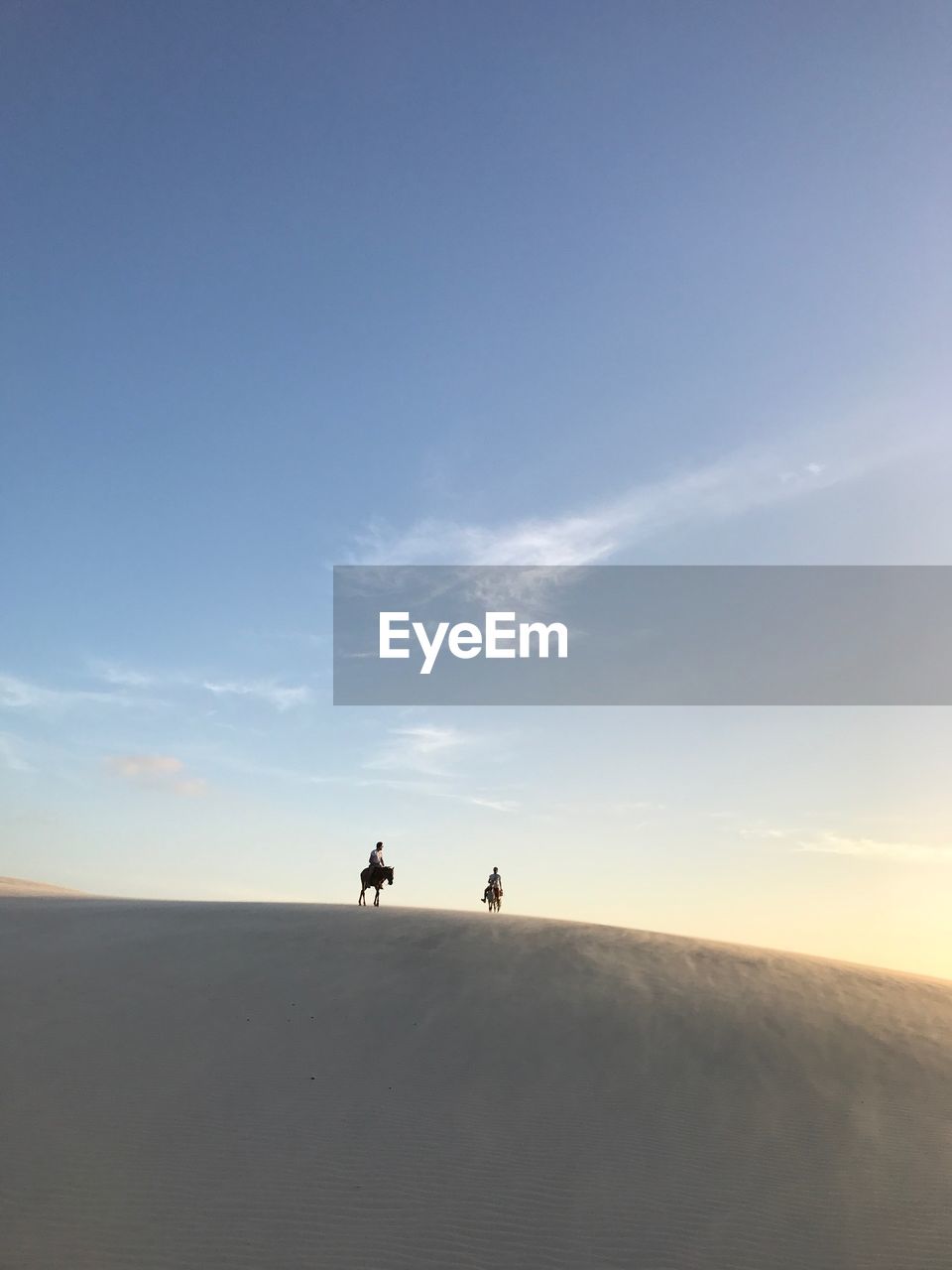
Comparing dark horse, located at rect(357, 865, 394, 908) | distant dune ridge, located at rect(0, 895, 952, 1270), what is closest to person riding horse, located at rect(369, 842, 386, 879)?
dark horse, located at rect(357, 865, 394, 908)

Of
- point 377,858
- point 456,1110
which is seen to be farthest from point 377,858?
point 456,1110

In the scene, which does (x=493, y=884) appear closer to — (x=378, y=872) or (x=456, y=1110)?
(x=378, y=872)

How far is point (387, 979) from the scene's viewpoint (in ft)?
48.1

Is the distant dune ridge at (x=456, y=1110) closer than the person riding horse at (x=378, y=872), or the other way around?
the distant dune ridge at (x=456, y=1110)

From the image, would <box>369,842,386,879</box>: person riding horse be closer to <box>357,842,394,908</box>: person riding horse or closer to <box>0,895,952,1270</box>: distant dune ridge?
<box>357,842,394,908</box>: person riding horse

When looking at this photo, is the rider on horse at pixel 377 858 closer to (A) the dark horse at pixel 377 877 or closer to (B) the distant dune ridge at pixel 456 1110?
(A) the dark horse at pixel 377 877

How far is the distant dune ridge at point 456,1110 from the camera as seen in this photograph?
26.3 feet

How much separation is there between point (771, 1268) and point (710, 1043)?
4.93 meters

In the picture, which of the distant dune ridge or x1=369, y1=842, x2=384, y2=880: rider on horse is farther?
x1=369, y1=842, x2=384, y2=880: rider on horse

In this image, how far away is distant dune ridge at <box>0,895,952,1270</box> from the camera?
26.3 feet

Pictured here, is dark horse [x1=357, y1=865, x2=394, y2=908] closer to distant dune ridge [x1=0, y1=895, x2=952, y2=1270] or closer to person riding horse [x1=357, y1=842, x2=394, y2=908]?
person riding horse [x1=357, y1=842, x2=394, y2=908]

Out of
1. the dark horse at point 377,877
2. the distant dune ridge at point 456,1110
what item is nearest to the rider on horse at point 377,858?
the dark horse at point 377,877

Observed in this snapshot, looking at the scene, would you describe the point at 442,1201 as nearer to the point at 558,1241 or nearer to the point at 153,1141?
the point at 558,1241

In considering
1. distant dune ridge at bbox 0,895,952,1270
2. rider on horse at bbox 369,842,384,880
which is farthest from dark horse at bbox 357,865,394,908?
distant dune ridge at bbox 0,895,952,1270
